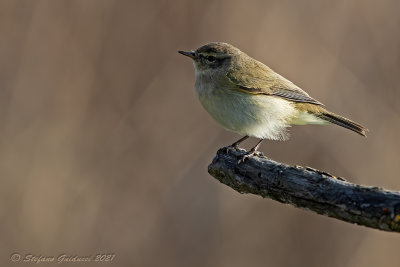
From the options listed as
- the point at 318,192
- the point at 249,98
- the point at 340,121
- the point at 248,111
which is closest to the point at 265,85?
the point at 249,98

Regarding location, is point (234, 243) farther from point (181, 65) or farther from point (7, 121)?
point (7, 121)

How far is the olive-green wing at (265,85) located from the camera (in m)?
5.35

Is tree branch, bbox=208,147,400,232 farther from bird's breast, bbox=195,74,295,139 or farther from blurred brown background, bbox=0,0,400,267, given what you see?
blurred brown background, bbox=0,0,400,267

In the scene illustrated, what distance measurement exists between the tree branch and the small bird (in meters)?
1.03

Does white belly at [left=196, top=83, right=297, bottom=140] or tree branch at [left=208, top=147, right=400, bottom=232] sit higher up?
tree branch at [left=208, top=147, right=400, bottom=232]

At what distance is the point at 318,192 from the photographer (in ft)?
10.4

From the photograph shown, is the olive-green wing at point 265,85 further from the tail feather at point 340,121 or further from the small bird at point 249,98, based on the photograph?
the tail feather at point 340,121

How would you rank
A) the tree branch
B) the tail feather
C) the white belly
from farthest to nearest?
the tail feather, the white belly, the tree branch

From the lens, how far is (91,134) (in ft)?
23.5

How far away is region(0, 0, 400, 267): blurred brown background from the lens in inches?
271

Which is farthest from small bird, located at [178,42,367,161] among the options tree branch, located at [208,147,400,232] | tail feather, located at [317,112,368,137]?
tree branch, located at [208,147,400,232]

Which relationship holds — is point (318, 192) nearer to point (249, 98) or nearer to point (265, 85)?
point (249, 98)

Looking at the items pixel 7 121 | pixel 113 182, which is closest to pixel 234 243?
pixel 113 182

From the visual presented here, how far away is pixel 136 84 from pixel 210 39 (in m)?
1.14
